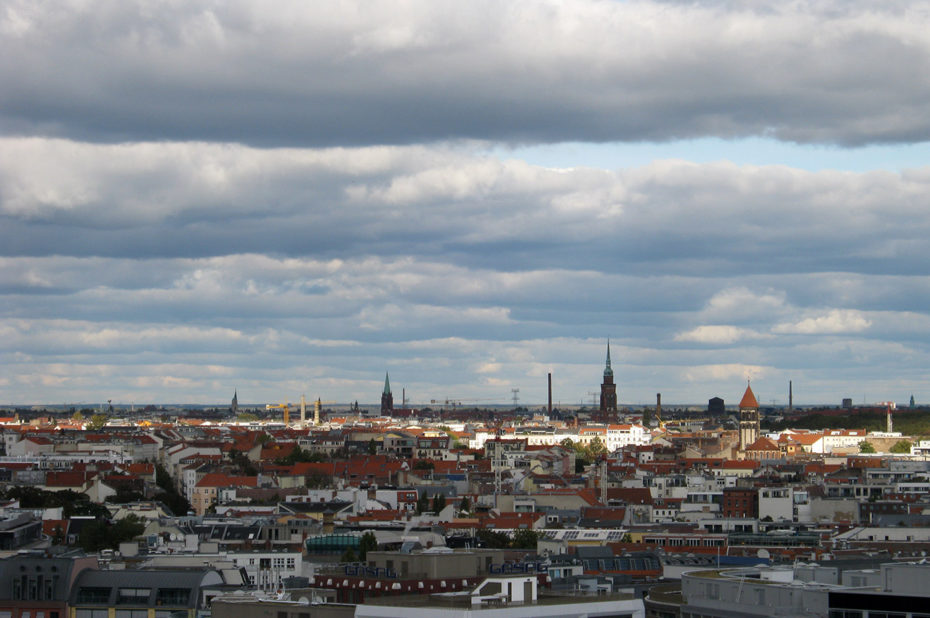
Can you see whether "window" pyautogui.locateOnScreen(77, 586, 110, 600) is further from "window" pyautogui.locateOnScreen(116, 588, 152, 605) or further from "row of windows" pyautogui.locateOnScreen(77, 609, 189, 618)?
"window" pyautogui.locateOnScreen(116, 588, 152, 605)

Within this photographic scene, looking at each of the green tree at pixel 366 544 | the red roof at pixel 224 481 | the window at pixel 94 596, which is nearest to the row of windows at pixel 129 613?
the window at pixel 94 596

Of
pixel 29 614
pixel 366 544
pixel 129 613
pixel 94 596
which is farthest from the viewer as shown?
pixel 366 544

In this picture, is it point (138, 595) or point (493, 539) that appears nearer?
point (138, 595)

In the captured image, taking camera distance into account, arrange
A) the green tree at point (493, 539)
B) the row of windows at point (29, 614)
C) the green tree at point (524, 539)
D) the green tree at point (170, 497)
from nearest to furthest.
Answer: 1. the row of windows at point (29, 614)
2. the green tree at point (493, 539)
3. the green tree at point (524, 539)
4. the green tree at point (170, 497)

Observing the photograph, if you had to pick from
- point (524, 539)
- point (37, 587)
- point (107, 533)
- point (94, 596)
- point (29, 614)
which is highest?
point (107, 533)

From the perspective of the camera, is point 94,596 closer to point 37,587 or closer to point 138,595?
point 138,595

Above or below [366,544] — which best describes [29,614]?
below

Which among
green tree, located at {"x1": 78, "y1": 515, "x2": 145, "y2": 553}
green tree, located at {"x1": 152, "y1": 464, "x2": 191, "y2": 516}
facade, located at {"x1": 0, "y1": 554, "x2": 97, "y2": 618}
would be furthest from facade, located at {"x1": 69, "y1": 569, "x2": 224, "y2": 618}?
green tree, located at {"x1": 152, "y1": 464, "x2": 191, "y2": 516}

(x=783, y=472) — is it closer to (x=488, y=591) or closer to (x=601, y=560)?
(x=601, y=560)

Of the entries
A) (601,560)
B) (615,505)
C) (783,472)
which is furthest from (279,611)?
(783,472)

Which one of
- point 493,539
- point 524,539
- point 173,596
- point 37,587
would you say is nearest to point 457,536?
point 493,539

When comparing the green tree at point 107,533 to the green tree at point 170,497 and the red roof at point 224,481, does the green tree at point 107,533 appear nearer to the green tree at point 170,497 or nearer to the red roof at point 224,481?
the green tree at point 170,497

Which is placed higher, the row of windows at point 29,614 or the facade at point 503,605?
the facade at point 503,605

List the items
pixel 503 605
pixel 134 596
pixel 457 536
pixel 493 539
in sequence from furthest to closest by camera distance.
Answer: pixel 493 539 → pixel 457 536 → pixel 134 596 → pixel 503 605
